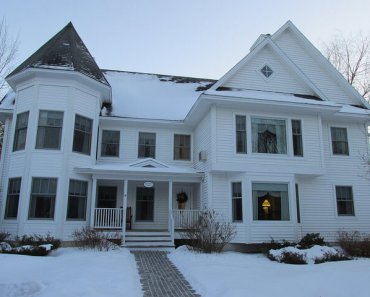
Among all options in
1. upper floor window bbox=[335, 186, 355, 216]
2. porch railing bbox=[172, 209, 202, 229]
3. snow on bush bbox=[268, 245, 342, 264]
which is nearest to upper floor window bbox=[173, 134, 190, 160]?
porch railing bbox=[172, 209, 202, 229]

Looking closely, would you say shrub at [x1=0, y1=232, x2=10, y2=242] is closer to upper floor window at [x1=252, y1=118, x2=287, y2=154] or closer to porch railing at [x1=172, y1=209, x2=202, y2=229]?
porch railing at [x1=172, y1=209, x2=202, y2=229]

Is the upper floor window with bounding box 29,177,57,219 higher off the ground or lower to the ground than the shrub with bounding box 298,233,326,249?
higher

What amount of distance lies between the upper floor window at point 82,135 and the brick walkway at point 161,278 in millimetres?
5439

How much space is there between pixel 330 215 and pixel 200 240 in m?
6.78

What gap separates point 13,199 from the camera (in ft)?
43.9

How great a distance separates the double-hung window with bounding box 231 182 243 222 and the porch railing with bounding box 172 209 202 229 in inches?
68.0

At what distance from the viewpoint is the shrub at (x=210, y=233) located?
40.0 ft

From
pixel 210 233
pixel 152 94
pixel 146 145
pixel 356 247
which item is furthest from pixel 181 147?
pixel 356 247

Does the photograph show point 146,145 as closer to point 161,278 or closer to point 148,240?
point 148,240

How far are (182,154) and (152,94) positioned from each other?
13.9 feet

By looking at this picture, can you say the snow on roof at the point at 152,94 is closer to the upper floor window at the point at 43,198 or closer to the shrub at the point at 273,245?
the upper floor window at the point at 43,198

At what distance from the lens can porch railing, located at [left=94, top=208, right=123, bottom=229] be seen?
550 inches

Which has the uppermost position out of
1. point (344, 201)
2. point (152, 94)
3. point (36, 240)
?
point (152, 94)

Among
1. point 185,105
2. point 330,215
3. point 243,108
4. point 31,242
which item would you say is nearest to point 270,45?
point 243,108
